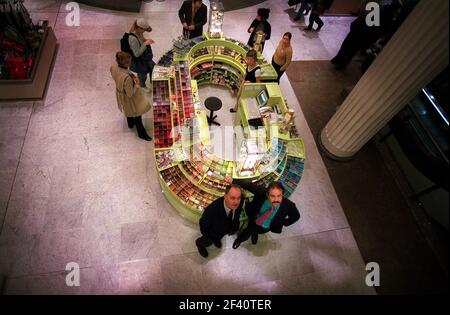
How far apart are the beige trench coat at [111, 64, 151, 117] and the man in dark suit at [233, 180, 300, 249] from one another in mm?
2410

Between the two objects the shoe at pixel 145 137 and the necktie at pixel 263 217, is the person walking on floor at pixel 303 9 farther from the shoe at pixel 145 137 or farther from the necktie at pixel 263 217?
the necktie at pixel 263 217

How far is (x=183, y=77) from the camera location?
18.8 feet

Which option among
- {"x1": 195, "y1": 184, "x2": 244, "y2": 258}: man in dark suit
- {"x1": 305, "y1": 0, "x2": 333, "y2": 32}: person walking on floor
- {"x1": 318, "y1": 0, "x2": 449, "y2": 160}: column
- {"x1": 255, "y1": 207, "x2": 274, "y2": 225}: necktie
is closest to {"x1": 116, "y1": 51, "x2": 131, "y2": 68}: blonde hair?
{"x1": 195, "y1": 184, "x2": 244, "y2": 258}: man in dark suit

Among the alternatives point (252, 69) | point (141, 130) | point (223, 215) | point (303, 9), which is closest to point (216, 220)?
point (223, 215)

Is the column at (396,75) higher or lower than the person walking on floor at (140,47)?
higher

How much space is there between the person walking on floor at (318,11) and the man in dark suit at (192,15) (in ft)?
12.2

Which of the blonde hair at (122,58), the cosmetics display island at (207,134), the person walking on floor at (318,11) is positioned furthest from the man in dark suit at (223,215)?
the person walking on floor at (318,11)

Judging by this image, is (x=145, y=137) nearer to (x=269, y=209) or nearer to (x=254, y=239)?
(x=254, y=239)

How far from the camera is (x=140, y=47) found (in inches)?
211

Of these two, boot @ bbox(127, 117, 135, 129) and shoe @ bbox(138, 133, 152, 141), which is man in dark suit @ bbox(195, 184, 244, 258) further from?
boot @ bbox(127, 117, 135, 129)

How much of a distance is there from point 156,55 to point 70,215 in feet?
15.1

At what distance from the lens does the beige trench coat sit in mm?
4418

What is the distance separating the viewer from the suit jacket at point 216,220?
145 inches

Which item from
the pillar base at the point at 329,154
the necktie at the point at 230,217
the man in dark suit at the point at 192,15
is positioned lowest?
the pillar base at the point at 329,154
